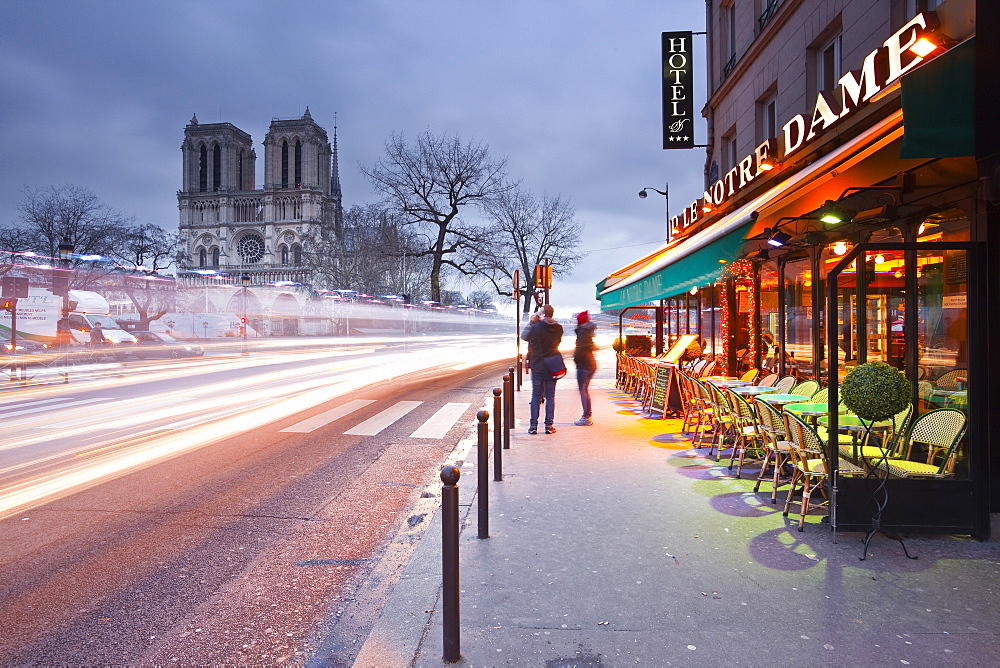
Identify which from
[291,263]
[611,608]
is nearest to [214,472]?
[611,608]

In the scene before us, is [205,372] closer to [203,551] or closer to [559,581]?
[203,551]

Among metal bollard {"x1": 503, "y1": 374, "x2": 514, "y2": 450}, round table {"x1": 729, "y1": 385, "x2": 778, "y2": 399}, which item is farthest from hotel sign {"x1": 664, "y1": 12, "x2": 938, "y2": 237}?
metal bollard {"x1": 503, "y1": 374, "x2": 514, "y2": 450}

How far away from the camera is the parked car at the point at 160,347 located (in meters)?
27.2

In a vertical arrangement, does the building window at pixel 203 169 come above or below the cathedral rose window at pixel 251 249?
above

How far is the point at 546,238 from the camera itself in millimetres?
38781

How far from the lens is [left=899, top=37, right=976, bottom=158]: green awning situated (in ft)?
13.0

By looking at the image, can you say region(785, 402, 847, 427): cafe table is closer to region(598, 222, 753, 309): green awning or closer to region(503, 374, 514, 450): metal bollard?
region(598, 222, 753, 309): green awning

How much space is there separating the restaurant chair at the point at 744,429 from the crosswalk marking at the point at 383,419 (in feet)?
16.9

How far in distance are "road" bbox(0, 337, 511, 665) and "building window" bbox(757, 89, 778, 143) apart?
8529mm

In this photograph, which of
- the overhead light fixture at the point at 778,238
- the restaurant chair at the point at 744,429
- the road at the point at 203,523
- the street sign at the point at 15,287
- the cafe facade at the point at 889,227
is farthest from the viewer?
the street sign at the point at 15,287

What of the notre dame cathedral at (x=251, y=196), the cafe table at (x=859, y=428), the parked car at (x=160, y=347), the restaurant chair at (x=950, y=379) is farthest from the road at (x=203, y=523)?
the notre dame cathedral at (x=251, y=196)

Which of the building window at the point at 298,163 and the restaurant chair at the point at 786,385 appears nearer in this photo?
the restaurant chair at the point at 786,385

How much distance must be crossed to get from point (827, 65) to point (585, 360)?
21.4ft

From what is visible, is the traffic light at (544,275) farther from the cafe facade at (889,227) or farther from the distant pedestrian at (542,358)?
the distant pedestrian at (542,358)
